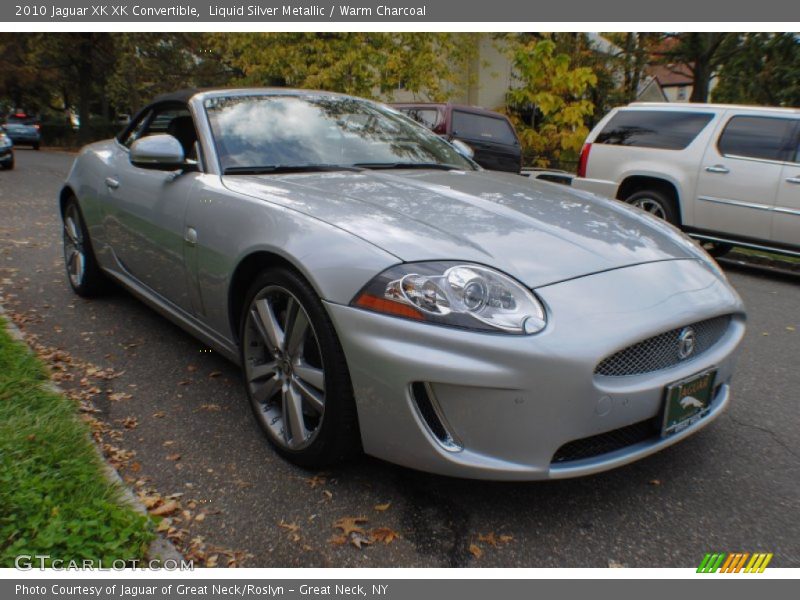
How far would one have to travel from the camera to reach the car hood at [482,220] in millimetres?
2289

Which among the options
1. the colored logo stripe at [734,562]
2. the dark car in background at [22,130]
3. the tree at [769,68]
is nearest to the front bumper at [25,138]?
the dark car in background at [22,130]

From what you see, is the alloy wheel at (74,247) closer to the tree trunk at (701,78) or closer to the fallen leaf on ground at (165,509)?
the fallen leaf on ground at (165,509)

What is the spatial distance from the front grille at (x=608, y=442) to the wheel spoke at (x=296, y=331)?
3.23 feet

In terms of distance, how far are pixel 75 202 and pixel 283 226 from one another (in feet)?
9.65

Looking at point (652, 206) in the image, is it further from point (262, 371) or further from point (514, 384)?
point (514, 384)

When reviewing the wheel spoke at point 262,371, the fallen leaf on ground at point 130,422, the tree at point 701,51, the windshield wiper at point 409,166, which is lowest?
the fallen leaf on ground at point 130,422

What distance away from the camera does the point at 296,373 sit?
2.50 metres

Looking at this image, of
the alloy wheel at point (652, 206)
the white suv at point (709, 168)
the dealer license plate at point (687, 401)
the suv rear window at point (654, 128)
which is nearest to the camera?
the dealer license plate at point (687, 401)

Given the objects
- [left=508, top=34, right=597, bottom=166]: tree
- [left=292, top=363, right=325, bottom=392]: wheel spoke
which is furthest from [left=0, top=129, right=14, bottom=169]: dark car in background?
[left=292, top=363, right=325, bottom=392]: wheel spoke

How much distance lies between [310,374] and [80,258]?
123 inches

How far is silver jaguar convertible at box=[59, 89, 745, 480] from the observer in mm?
2055

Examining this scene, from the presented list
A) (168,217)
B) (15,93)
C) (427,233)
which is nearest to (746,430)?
(427,233)

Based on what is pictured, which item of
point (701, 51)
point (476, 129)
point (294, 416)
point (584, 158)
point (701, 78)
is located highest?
point (701, 51)

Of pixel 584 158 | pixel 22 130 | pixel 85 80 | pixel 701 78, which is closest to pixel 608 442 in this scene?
pixel 584 158
